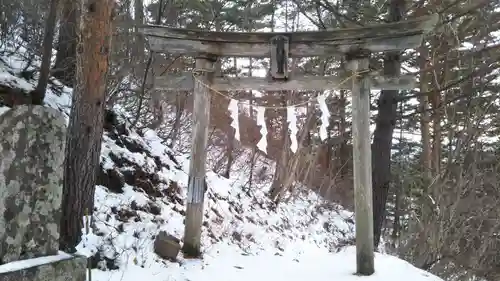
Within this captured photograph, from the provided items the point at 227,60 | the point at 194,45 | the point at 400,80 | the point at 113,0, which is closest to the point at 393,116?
the point at 400,80

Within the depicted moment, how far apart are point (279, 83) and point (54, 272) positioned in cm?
500

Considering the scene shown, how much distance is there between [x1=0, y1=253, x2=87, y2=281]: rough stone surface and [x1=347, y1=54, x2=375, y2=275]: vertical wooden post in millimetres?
4488

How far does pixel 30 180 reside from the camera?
7.23ft

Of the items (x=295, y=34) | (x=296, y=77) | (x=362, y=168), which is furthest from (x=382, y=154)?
(x=295, y=34)

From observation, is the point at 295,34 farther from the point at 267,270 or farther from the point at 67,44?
the point at 67,44

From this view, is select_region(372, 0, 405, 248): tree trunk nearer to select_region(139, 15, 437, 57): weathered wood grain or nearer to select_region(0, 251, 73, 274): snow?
select_region(139, 15, 437, 57): weathered wood grain

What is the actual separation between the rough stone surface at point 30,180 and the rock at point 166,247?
371 centimetres

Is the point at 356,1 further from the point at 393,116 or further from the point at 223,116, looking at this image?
the point at 223,116

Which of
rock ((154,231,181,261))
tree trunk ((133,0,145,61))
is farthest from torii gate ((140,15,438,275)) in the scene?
tree trunk ((133,0,145,61))

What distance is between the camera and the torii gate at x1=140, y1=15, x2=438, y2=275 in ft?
20.0

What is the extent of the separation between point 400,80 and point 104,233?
4.57 metres

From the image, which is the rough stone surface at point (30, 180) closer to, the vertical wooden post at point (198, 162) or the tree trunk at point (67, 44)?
the vertical wooden post at point (198, 162)

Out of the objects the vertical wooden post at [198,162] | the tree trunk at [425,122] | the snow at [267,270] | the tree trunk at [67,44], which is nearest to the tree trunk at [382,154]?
the snow at [267,270]

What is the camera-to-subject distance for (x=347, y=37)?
250 inches
